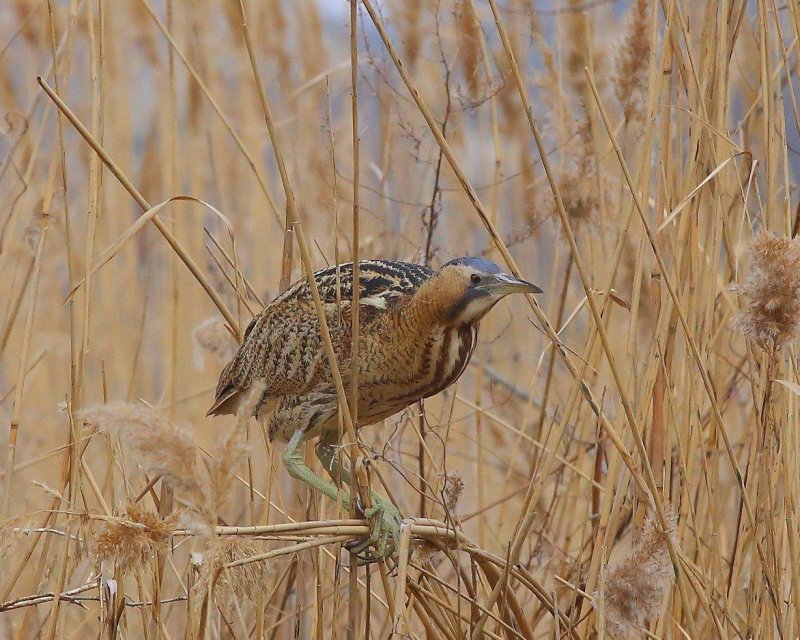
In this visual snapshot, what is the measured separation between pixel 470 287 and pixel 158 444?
716mm

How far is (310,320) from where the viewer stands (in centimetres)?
164

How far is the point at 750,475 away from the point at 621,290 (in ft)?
3.94

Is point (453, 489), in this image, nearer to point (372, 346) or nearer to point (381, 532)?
point (381, 532)

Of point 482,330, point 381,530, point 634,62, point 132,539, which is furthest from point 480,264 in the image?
point 482,330

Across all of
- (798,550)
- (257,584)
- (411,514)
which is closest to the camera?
(257,584)

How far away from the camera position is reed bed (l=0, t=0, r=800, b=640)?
3.86 feet

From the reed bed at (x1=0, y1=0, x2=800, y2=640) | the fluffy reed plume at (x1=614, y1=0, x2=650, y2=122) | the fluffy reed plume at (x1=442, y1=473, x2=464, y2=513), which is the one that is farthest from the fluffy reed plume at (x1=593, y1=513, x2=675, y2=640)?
the fluffy reed plume at (x1=614, y1=0, x2=650, y2=122)

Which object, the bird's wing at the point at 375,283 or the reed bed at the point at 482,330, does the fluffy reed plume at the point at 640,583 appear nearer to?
the reed bed at the point at 482,330

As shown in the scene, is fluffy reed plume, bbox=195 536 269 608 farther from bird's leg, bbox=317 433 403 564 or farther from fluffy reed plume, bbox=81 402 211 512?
bird's leg, bbox=317 433 403 564

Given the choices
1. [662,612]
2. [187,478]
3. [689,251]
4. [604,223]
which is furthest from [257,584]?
[604,223]

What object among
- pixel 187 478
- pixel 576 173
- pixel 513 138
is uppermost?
pixel 513 138

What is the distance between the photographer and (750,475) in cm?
132

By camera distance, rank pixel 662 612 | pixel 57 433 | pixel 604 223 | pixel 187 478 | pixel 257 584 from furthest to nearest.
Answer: pixel 57 433 → pixel 604 223 → pixel 662 612 → pixel 257 584 → pixel 187 478

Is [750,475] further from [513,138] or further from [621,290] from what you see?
[513,138]
